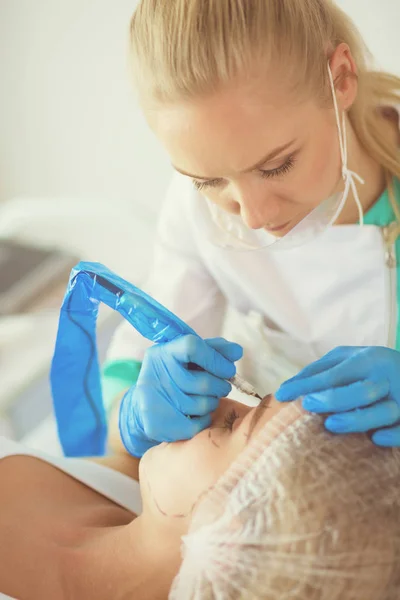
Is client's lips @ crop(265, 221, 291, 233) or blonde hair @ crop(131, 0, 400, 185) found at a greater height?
blonde hair @ crop(131, 0, 400, 185)

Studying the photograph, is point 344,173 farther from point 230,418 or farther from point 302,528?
point 302,528

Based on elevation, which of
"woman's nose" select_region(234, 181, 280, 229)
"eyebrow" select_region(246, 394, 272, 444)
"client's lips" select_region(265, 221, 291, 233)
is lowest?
"eyebrow" select_region(246, 394, 272, 444)

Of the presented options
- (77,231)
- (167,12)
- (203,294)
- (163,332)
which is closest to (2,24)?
(77,231)

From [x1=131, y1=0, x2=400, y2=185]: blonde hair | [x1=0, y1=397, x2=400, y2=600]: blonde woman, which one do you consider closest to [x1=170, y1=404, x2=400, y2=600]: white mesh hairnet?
[x1=0, y1=397, x2=400, y2=600]: blonde woman

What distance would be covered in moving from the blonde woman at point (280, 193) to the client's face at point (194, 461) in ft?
0.10

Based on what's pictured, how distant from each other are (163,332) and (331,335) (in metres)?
0.52

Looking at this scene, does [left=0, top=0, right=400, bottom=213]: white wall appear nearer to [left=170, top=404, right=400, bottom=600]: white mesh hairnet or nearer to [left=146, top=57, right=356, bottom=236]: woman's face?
[left=146, top=57, right=356, bottom=236]: woman's face

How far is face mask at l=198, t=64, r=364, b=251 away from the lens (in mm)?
1176

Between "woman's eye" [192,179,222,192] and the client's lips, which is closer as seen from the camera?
"woman's eye" [192,179,222,192]

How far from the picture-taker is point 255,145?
0.97 m

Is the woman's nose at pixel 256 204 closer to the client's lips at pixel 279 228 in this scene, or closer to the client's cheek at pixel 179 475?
the client's lips at pixel 279 228

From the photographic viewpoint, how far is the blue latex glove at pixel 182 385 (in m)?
1.05

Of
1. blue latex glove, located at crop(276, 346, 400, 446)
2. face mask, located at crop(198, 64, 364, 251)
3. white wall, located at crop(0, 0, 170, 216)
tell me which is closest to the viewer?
blue latex glove, located at crop(276, 346, 400, 446)

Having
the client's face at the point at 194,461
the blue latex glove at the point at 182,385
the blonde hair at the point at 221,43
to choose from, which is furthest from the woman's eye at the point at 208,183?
the client's face at the point at 194,461
